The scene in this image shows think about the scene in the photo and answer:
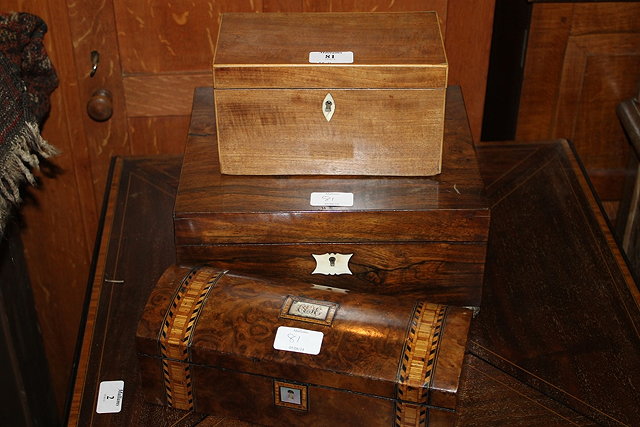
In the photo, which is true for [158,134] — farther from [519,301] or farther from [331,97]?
[519,301]

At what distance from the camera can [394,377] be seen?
0.96m

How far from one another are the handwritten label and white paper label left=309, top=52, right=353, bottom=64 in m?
0.17

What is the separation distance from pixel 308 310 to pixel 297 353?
0.20ft

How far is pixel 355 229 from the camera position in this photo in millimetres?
1131

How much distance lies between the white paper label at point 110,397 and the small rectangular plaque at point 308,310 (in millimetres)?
245

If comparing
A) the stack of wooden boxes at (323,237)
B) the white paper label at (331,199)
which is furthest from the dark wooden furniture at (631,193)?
the white paper label at (331,199)

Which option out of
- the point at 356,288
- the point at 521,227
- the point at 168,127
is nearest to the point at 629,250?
the point at 521,227

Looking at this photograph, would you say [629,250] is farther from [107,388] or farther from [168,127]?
[107,388]

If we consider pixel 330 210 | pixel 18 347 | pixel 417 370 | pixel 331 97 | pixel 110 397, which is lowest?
pixel 18 347

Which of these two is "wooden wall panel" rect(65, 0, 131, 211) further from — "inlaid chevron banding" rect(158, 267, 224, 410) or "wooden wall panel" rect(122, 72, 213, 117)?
"inlaid chevron banding" rect(158, 267, 224, 410)

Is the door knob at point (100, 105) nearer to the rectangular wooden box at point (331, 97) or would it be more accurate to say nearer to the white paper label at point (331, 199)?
the rectangular wooden box at point (331, 97)

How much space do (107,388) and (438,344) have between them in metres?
0.43

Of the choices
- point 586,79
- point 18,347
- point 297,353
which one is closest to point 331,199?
point 297,353

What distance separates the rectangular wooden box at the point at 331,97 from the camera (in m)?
1.11
